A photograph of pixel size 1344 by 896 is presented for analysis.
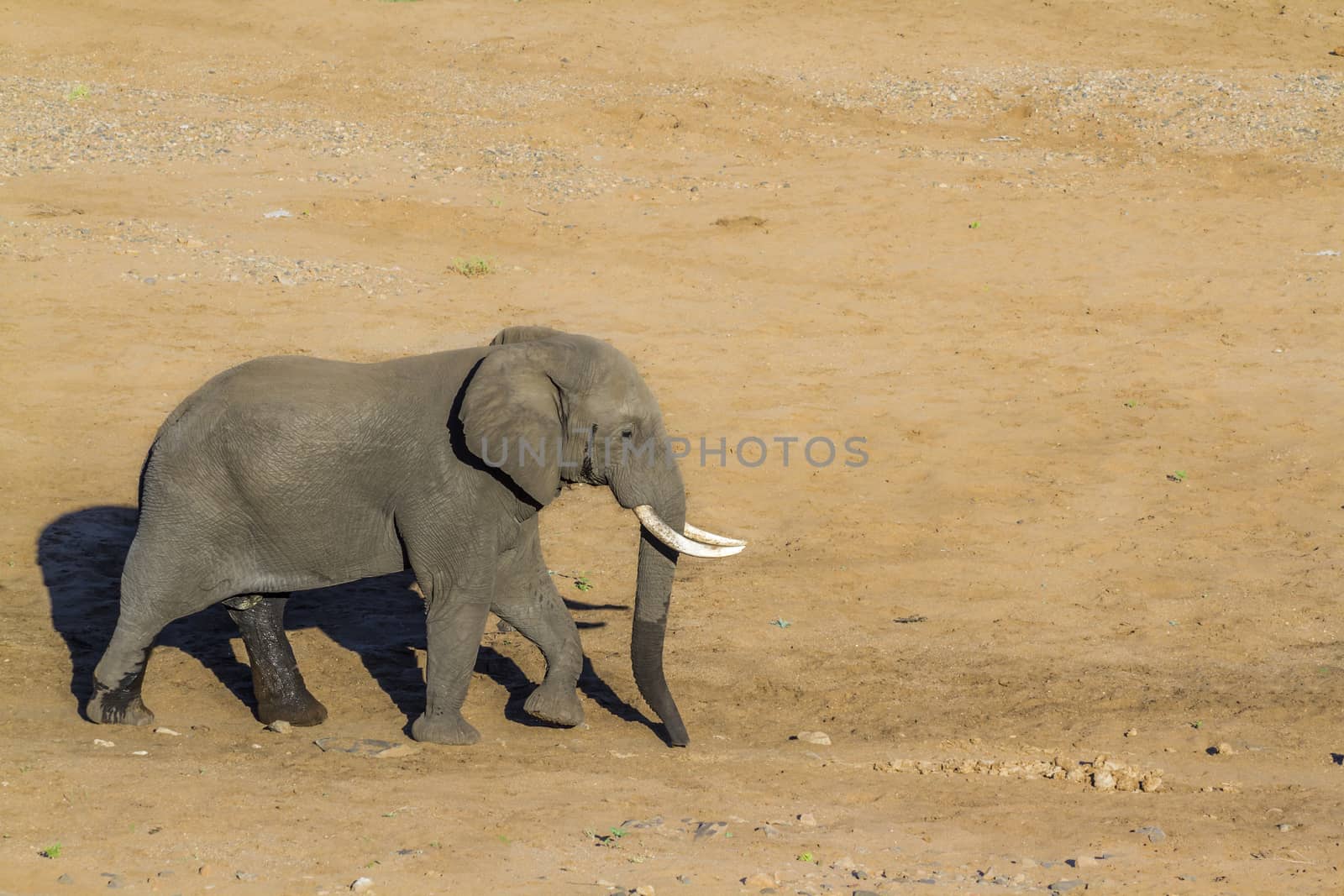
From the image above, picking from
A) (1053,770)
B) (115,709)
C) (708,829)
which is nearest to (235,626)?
(115,709)

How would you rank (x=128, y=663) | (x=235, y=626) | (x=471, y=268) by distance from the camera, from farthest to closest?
(x=471, y=268)
(x=235, y=626)
(x=128, y=663)

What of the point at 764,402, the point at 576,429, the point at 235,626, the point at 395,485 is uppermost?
the point at 576,429

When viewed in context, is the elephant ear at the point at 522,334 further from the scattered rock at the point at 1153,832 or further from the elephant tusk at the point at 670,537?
the scattered rock at the point at 1153,832

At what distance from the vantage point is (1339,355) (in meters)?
15.0

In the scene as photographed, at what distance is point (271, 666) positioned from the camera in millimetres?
8227

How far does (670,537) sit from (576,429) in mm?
716

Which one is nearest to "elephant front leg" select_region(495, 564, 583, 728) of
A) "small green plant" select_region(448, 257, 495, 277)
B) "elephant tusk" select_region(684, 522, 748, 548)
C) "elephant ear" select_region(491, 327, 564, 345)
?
"elephant tusk" select_region(684, 522, 748, 548)

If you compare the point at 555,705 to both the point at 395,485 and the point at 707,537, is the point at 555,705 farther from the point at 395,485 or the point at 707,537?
the point at 395,485

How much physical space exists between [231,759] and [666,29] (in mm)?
21807

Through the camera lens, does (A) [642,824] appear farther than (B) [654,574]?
No

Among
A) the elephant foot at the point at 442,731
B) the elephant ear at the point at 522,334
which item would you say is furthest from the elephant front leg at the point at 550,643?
the elephant ear at the point at 522,334

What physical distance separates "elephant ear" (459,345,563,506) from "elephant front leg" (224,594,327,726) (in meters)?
1.81

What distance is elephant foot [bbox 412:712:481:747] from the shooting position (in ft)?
25.7

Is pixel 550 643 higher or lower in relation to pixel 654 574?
lower
